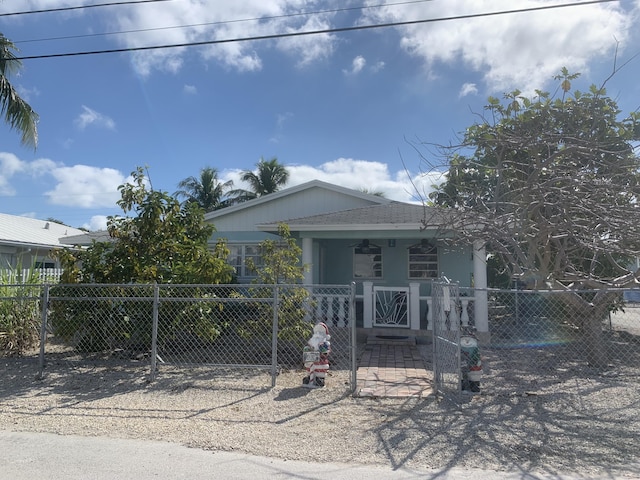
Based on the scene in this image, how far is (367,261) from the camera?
12.9 metres

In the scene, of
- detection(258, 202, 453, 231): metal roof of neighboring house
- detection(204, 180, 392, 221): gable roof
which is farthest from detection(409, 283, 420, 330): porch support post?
detection(204, 180, 392, 221): gable roof

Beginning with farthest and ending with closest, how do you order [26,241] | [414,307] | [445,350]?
[26,241] → [414,307] → [445,350]

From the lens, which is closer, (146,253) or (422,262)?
(146,253)

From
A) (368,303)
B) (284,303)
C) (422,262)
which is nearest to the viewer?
(284,303)

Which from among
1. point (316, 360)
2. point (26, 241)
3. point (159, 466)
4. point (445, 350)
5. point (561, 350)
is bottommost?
point (159, 466)

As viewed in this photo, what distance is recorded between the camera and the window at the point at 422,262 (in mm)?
12320

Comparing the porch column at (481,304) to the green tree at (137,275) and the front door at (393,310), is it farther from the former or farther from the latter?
the green tree at (137,275)

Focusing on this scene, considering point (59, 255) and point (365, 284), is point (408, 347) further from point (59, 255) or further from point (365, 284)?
point (59, 255)

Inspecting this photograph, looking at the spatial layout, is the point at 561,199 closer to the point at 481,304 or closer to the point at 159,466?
the point at 481,304

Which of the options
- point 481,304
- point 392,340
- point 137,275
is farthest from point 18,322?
point 481,304

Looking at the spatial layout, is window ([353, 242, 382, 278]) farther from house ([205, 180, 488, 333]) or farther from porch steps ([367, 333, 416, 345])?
porch steps ([367, 333, 416, 345])

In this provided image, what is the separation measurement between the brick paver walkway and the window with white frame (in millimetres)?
3396

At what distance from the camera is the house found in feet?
33.1

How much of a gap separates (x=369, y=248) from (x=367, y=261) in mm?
397
